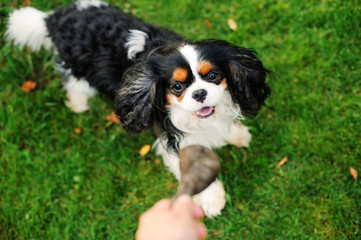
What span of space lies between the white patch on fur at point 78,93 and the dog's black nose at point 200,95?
1505 millimetres

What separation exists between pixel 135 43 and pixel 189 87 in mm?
784

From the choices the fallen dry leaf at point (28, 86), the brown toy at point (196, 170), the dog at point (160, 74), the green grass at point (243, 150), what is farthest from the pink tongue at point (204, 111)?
the fallen dry leaf at point (28, 86)

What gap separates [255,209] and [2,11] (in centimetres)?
365

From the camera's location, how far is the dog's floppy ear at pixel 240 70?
225 cm

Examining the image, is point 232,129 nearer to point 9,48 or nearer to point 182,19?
point 182,19

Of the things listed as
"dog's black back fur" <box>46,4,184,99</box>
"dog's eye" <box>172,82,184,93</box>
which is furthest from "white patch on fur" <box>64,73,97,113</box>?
"dog's eye" <box>172,82,184,93</box>

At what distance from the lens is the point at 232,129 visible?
294cm

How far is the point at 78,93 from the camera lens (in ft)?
11.2

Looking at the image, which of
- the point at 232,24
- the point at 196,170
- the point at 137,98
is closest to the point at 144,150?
the point at 137,98

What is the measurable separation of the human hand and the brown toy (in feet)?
1.13

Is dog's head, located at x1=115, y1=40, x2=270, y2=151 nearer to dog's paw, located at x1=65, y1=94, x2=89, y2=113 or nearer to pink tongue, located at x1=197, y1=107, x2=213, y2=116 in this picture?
pink tongue, located at x1=197, y1=107, x2=213, y2=116

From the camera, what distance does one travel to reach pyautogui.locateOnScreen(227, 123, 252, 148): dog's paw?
295cm

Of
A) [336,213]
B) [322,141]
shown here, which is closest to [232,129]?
[322,141]

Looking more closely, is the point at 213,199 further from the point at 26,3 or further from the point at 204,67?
the point at 26,3
